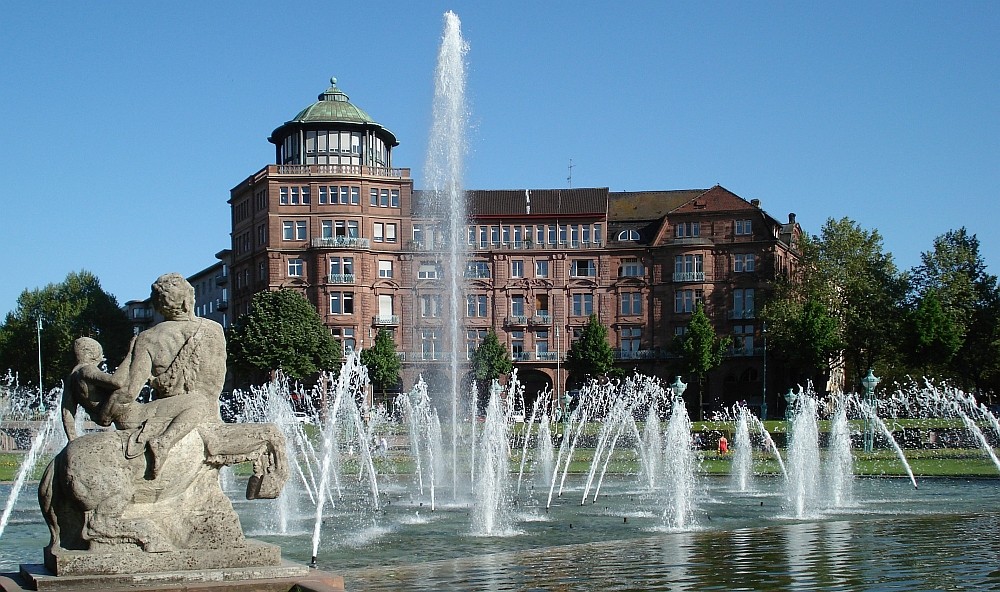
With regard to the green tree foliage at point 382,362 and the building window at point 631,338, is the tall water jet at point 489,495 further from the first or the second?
the building window at point 631,338

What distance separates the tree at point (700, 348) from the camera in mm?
80750

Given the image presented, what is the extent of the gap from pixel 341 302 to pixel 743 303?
29.8 meters

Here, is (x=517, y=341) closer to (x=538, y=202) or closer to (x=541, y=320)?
(x=541, y=320)

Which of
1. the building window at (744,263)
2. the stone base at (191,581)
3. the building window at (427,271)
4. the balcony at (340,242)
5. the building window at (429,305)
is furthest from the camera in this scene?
the building window at (427,271)

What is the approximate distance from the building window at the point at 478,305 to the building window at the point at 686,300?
14.4 m

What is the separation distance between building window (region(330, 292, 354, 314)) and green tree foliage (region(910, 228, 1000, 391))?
1543 inches

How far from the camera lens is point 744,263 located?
8669 cm

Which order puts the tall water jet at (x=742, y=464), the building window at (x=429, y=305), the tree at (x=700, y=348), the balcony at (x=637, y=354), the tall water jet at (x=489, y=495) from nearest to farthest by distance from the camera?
the tall water jet at (x=489, y=495), the tall water jet at (x=742, y=464), the tree at (x=700, y=348), the balcony at (x=637, y=354), the building window at (x=429, y=305)

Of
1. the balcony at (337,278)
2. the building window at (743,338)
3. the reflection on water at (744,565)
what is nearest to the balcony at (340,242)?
the balcony at (337,278)

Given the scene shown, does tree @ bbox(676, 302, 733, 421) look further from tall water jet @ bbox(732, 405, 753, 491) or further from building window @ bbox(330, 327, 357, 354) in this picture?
tall water jet @ bbox(732, 405, 753, 491)

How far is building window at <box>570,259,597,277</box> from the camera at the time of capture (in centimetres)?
8994

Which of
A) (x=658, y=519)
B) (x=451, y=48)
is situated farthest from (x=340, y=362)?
(x=658, y=519)

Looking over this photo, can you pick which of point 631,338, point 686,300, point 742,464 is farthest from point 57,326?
point 742,464

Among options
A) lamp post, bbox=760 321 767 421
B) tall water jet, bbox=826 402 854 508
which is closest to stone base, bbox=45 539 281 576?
tall water jet, bbox=826 402 854 508
